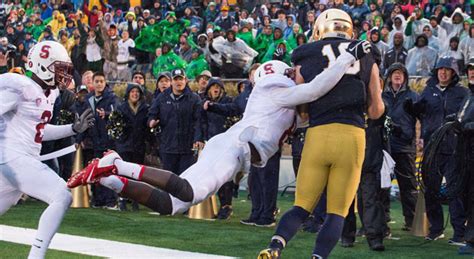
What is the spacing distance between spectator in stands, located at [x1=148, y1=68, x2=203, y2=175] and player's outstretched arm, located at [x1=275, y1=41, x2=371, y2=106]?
4802mm

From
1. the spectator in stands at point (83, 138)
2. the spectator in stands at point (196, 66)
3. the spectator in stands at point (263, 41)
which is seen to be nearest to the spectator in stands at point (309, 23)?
the spectator in stands at point (263, 41)

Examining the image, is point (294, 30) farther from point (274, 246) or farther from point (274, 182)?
point (274, 246)

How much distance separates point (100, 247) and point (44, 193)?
171 centimetres

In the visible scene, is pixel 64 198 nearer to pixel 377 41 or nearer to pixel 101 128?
pixel 101 128

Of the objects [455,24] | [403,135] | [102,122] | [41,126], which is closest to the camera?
[41,126]

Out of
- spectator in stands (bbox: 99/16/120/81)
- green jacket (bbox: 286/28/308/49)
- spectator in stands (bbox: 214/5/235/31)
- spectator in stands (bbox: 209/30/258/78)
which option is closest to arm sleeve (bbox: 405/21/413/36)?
green jacket (bbox: 286/28/308/49)

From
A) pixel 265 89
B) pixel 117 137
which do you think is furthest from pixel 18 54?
pixel 265 89

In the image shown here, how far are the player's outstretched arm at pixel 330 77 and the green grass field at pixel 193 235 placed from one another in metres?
2.11

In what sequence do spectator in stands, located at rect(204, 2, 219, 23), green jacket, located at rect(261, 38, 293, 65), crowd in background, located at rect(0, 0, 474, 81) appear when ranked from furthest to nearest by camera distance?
spectator in stands, located at rect(204, 2, 219, 23) → green jacket, located at rect(261, 38, 293, 65) → crowd in background, located at rect(0, 0, 474, 81)

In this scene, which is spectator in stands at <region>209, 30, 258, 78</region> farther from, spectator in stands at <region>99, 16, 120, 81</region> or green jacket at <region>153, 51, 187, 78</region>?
spectator in stands at <region>99, 16, 120, 81</region>

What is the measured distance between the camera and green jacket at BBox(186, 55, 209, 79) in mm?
16500

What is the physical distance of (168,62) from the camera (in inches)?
664

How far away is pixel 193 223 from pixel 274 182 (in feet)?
3.13

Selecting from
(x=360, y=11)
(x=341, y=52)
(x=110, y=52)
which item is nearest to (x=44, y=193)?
(x=341, y=52)
